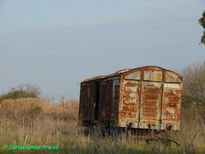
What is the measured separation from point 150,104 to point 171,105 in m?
0.92

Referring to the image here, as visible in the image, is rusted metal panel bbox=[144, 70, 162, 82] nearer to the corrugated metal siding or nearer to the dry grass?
the corrugated metal siding

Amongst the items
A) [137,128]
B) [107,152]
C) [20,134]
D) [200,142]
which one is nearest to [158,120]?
[137,128]

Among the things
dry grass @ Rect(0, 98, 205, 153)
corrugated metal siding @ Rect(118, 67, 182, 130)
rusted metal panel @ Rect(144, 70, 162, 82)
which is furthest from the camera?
rusted metal panel @ Rect(144, 70, 162, 82)

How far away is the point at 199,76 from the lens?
21.9 m

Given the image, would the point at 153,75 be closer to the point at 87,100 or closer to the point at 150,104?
the point at 150,104

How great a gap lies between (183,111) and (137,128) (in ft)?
20.2

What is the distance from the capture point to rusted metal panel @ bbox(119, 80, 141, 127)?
1398 cm

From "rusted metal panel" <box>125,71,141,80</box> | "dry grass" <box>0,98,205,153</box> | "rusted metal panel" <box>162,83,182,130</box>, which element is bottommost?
"dry grass" <box>0,98,205,153</box>

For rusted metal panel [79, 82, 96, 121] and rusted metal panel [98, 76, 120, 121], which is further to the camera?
rusted metal panel [79, 82, 96, 121]

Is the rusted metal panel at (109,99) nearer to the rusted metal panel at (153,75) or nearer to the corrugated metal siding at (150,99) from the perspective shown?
the corrugated metal siding at (150,99)

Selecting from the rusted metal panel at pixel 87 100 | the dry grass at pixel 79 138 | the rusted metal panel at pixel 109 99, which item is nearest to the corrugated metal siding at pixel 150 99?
the rusted metal panel at pixel 109 99

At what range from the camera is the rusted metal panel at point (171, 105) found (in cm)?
1452

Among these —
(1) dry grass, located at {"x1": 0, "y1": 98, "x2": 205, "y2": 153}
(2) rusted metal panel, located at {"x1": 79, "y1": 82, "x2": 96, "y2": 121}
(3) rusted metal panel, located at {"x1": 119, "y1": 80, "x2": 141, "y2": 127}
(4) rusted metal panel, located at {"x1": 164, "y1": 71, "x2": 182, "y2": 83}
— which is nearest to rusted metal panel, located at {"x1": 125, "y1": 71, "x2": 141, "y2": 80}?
(3) rusted metal panel, located at {"x1": 119, "y1": 80, "x2": 141, "y2": 127}

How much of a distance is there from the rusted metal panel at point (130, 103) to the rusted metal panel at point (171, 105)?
1154mm
